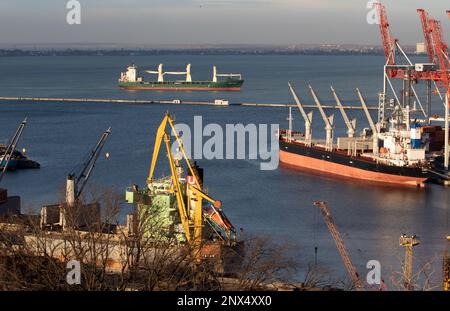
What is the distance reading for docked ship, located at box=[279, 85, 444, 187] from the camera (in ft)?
85.3

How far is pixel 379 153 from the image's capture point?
27.8m

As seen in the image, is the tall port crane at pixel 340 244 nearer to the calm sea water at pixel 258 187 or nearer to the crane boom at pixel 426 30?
the calm sea water at pixel 258 187

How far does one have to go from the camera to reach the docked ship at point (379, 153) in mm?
25984

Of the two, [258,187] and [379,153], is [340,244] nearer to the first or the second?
[258,187]

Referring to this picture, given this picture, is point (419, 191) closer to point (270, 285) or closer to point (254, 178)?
point (254, 178)

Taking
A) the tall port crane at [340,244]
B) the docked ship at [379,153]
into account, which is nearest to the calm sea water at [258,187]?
the tall port crane at [340,244]

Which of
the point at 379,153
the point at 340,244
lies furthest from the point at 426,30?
the point at 340,244

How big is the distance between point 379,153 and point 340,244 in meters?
11.5

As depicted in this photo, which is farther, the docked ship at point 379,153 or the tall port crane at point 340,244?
the docked ship at point 379,153

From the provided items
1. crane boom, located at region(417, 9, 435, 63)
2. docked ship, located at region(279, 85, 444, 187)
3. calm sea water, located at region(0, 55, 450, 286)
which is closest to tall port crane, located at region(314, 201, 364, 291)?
calm sea water, located at region(0, 55, 450, 286)

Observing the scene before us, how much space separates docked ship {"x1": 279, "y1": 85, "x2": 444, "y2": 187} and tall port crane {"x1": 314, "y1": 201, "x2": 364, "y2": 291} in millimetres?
5409

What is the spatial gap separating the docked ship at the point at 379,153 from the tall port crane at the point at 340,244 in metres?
5.41

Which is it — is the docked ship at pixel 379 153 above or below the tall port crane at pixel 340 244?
above

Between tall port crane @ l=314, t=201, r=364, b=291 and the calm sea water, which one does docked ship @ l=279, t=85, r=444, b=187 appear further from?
tall port crane @ l=314, t=201, r=364, b=291
